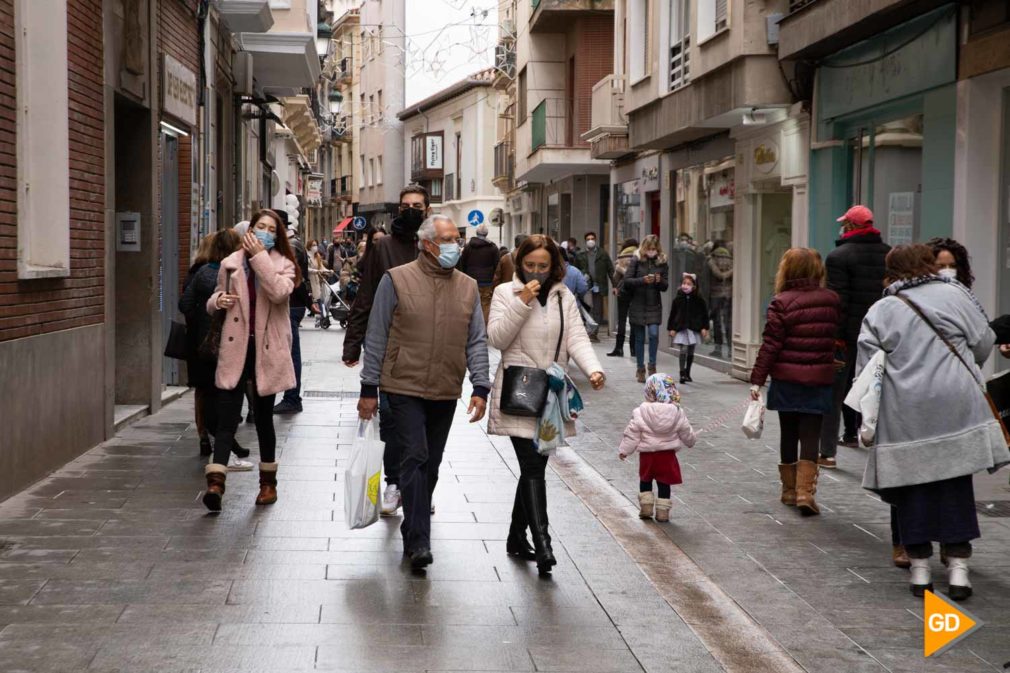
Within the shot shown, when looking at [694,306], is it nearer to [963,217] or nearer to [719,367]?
[719,367]

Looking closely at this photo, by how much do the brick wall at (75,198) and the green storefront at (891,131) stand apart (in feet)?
24.1

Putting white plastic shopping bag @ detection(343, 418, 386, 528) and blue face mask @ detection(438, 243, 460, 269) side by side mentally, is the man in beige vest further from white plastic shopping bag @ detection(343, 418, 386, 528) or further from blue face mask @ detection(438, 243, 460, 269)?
white plastic shopping bag @ detection(343, 418, 386, 528)

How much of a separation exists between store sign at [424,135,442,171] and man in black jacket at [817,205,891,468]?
5199 cm

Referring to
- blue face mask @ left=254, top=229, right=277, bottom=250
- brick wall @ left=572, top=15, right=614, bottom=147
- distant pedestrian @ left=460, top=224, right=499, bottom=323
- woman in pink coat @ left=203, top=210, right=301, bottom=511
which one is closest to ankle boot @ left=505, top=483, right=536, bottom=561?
woman in pink coat @ left=203, top=210, right=301, bottom=511

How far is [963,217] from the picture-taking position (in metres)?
12.3

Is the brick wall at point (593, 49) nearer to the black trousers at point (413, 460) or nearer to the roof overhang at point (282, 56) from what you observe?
the roof overhang at point (282, 56)

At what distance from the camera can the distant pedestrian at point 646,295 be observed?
18.0 metres

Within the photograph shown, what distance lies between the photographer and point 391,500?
28.7 ft

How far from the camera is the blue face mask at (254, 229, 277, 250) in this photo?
29.2 feet

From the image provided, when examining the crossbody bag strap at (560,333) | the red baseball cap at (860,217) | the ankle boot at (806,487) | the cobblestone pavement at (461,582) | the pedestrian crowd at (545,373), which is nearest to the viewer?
the cobblestone pavement at (461,582)

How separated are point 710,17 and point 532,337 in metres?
13.2

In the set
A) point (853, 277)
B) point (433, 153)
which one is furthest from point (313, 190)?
point (853, 277)

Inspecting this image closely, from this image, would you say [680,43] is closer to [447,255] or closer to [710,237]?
[710,237]

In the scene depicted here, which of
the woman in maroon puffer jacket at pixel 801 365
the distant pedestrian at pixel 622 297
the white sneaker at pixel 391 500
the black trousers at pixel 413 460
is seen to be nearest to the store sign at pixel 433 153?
the distant pedestrian at pixel 622 297
